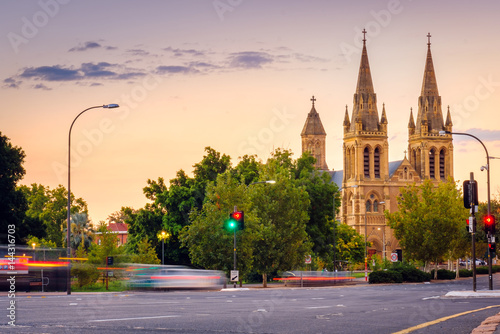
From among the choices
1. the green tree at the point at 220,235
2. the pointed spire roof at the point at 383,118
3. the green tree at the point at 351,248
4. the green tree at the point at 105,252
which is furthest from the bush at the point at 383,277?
the pointed spire roof at the point at 383,118

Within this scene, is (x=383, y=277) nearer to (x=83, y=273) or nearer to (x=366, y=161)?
(x=83, y=273)

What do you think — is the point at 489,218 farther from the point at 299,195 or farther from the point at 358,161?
the point at 358,161

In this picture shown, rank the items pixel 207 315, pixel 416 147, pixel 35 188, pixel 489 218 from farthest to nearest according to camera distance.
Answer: pixel 416 147 → pixel 35 188 → pixel 489 218 → pixel 207 315

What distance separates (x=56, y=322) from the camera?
14.6m

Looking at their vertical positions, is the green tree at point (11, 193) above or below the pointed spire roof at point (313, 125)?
below

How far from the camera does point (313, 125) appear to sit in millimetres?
185750

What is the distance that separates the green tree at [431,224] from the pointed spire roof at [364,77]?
206ft

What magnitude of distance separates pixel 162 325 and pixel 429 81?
139401mm

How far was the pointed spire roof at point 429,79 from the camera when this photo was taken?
146 metres

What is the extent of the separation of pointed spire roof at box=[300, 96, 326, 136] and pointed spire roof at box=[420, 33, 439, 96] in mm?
39897

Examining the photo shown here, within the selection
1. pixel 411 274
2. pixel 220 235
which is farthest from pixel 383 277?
pixel 220 235

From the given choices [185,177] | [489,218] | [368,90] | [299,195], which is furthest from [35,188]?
[489,218]

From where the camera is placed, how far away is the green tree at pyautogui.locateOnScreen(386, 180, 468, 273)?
78250mm

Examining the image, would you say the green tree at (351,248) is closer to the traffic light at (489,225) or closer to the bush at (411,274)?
the bush at (411,274)
